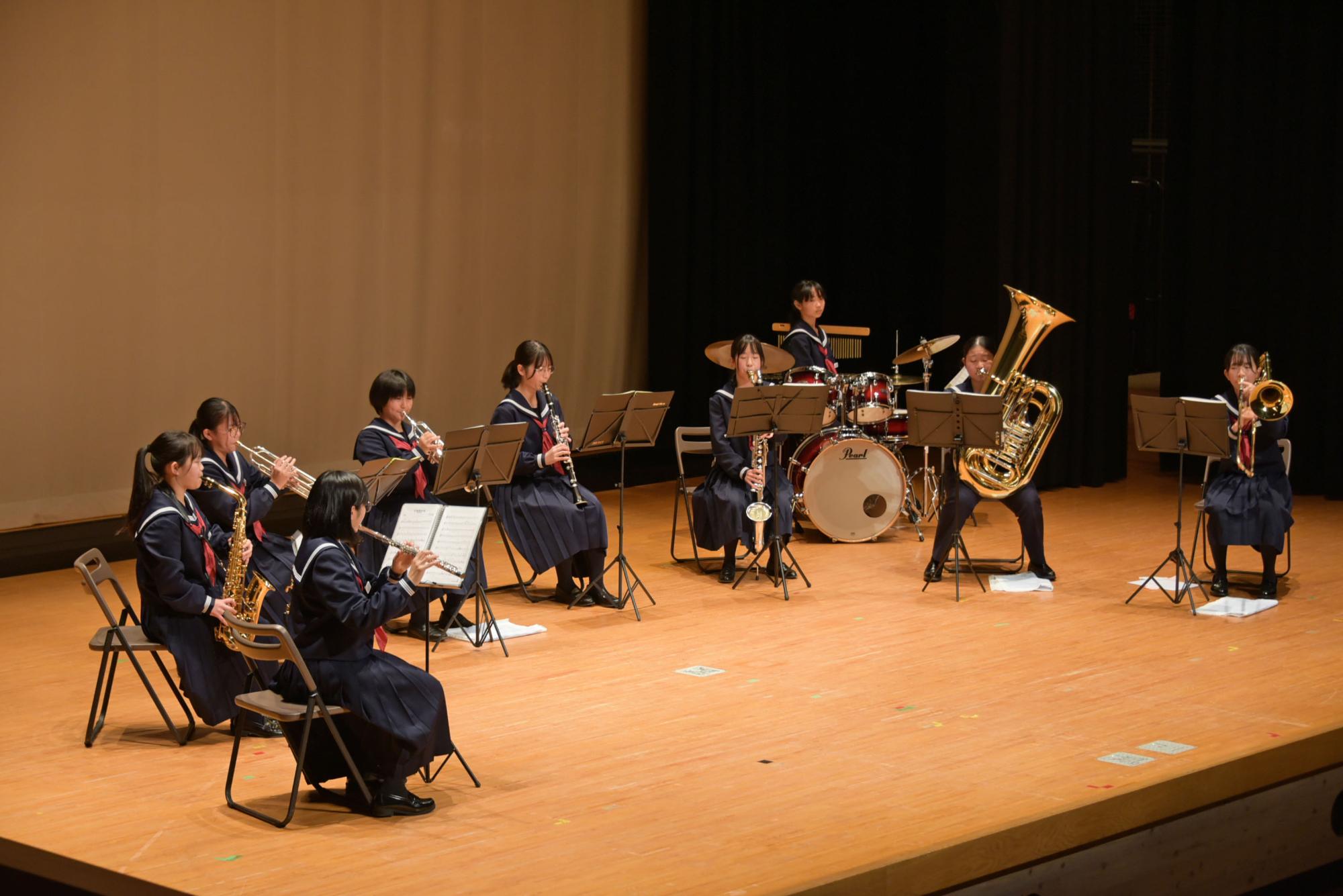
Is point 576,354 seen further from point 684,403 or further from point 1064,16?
point 1064,16

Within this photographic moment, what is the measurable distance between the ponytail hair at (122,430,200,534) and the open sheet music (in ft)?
2.64

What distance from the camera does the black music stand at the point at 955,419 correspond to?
7.13 m

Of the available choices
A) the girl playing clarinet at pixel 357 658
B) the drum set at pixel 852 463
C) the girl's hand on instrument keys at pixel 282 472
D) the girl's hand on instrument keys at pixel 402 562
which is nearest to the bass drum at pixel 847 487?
the drum set at pixel 852 463

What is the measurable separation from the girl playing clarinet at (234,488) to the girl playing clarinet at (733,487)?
7.89 feet

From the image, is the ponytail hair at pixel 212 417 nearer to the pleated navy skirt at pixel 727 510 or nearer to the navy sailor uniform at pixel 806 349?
the pleated navy skirt at pixel 727 510

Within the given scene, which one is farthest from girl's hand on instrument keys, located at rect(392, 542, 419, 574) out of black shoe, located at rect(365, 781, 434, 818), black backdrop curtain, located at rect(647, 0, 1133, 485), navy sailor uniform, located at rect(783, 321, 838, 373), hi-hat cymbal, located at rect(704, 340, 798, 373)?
black backdrop curtain, located at rect(647, 0, 1133, 485)

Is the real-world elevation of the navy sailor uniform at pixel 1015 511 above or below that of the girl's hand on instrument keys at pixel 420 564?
below

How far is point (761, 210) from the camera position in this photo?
1141 centimetres

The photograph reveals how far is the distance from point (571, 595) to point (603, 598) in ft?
0.59

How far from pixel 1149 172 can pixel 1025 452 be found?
854 cm

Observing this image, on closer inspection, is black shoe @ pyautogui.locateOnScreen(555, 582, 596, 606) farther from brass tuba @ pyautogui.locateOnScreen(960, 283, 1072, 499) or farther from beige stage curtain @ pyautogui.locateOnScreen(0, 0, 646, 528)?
beige stage curtain @ pyautogui.locateOnScreen(0, 0, 646, 528)

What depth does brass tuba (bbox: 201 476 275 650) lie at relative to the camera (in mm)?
5408

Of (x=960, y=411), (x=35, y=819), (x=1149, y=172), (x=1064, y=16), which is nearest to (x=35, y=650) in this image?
(x=35, y=819)

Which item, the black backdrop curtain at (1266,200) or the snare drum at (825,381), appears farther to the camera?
the black backdrop curtain at (1266,200)
